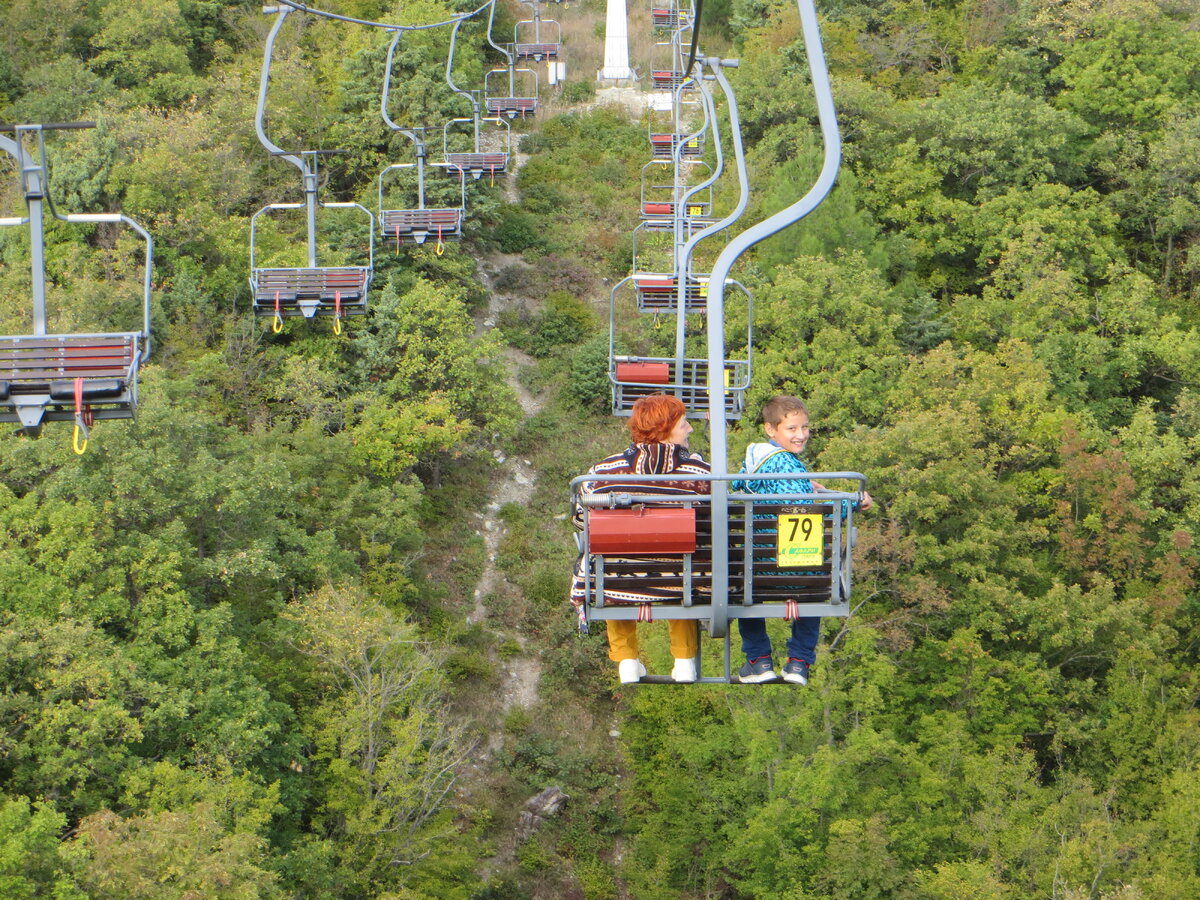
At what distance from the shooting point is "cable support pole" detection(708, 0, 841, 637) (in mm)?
8047

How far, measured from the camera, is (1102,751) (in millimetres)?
27703

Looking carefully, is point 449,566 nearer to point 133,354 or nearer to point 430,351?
point 430,351

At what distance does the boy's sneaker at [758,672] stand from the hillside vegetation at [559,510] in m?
12.0

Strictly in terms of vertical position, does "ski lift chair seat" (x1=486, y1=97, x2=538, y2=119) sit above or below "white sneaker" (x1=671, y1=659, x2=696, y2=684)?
above

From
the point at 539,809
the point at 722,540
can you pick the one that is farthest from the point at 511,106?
the point at 722,540

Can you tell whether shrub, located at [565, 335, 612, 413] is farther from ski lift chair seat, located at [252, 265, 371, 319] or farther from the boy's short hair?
the boy's short hair

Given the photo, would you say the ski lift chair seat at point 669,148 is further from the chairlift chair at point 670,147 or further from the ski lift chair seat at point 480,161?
the ski lift chair seat at point 480,161

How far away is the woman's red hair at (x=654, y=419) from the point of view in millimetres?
8859

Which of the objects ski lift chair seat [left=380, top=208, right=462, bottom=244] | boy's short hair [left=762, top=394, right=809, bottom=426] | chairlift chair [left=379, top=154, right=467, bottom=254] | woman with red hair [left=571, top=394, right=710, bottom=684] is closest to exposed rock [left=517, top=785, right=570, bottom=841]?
chairlift chair [left=379, top=154, right=467, bottom=254]

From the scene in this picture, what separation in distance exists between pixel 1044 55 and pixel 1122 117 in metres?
3.51

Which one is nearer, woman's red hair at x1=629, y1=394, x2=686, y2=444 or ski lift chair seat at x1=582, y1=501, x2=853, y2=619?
ski lift chair seat at x1=582, y1=501, x2=853, y2=619

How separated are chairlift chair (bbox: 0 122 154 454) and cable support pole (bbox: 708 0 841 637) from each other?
Answer: 614 centimetres

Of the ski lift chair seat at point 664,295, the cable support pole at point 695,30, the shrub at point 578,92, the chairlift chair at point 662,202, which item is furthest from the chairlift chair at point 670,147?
the cable support pole at point 695,30

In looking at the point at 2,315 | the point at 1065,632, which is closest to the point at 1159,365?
the point at 1065,632
